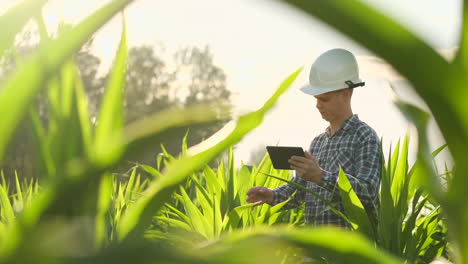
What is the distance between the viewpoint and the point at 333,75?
3.15 meters

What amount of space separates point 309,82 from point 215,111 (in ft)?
8.74

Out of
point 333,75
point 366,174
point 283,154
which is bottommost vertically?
point 366,174

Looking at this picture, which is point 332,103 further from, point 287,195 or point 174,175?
point 174,175

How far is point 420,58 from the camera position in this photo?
18.6 inches

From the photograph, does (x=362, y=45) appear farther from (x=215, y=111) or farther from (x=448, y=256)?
(x=448, y=256)

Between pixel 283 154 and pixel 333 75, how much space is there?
574 mm

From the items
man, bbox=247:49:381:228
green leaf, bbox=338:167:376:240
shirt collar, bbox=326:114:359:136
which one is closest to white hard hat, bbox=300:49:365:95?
man, bbox=247:49:381:228

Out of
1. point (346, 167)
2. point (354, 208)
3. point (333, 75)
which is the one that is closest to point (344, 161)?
point (346, 167)

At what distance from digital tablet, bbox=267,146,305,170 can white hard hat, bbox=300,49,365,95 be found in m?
0.40

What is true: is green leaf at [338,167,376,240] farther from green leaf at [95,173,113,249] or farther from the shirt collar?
green leaf at [95,173,113,249]

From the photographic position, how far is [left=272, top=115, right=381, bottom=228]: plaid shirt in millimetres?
2756

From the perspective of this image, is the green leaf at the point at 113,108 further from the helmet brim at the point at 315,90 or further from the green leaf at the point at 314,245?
the helmet brim at the point at 315,90

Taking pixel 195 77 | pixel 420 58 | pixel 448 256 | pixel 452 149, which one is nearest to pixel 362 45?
pixel 420 58

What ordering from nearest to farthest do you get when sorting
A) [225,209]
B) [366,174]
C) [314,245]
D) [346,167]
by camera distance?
[314,245] → [366,174] → [346,167] → [225,209]
